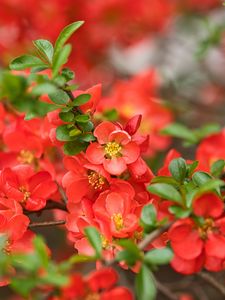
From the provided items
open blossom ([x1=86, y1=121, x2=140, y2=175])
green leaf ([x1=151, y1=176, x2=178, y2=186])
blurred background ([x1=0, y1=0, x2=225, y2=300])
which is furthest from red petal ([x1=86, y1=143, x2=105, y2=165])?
blurred background ([x1=0, y1=0, x2=225, y2=300])

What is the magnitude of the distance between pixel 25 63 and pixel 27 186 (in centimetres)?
24

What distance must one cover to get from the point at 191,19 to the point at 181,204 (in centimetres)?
212

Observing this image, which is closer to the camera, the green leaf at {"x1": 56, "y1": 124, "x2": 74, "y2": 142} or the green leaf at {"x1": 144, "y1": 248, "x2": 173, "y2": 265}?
the green leaf at {"x1": 144, "y1": 248, "x2": 173, "y2": 265}

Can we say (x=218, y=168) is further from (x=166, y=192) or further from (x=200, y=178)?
(x=166, y=192)

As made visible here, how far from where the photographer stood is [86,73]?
2.54 m

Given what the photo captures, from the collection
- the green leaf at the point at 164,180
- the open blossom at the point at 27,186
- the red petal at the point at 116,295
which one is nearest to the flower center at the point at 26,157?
the open blossom at the point at 27,186

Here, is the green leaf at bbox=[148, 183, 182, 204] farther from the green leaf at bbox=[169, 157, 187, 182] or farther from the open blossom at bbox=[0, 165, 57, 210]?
the open blossom at bbox=[0, 165, 57, 210]

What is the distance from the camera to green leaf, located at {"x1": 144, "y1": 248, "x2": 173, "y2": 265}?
85 centimetres

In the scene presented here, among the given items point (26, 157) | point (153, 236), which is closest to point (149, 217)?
point (153, 236)

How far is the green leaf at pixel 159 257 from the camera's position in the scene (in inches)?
33.6

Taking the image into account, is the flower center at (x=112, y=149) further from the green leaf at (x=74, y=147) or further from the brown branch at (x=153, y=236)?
the brown branch at (x=153, y=236)

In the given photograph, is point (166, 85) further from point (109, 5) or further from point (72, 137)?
point (72, 137)

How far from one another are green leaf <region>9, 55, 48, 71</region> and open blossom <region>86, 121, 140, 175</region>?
15cm

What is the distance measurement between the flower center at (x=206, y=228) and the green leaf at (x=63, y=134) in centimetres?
28
